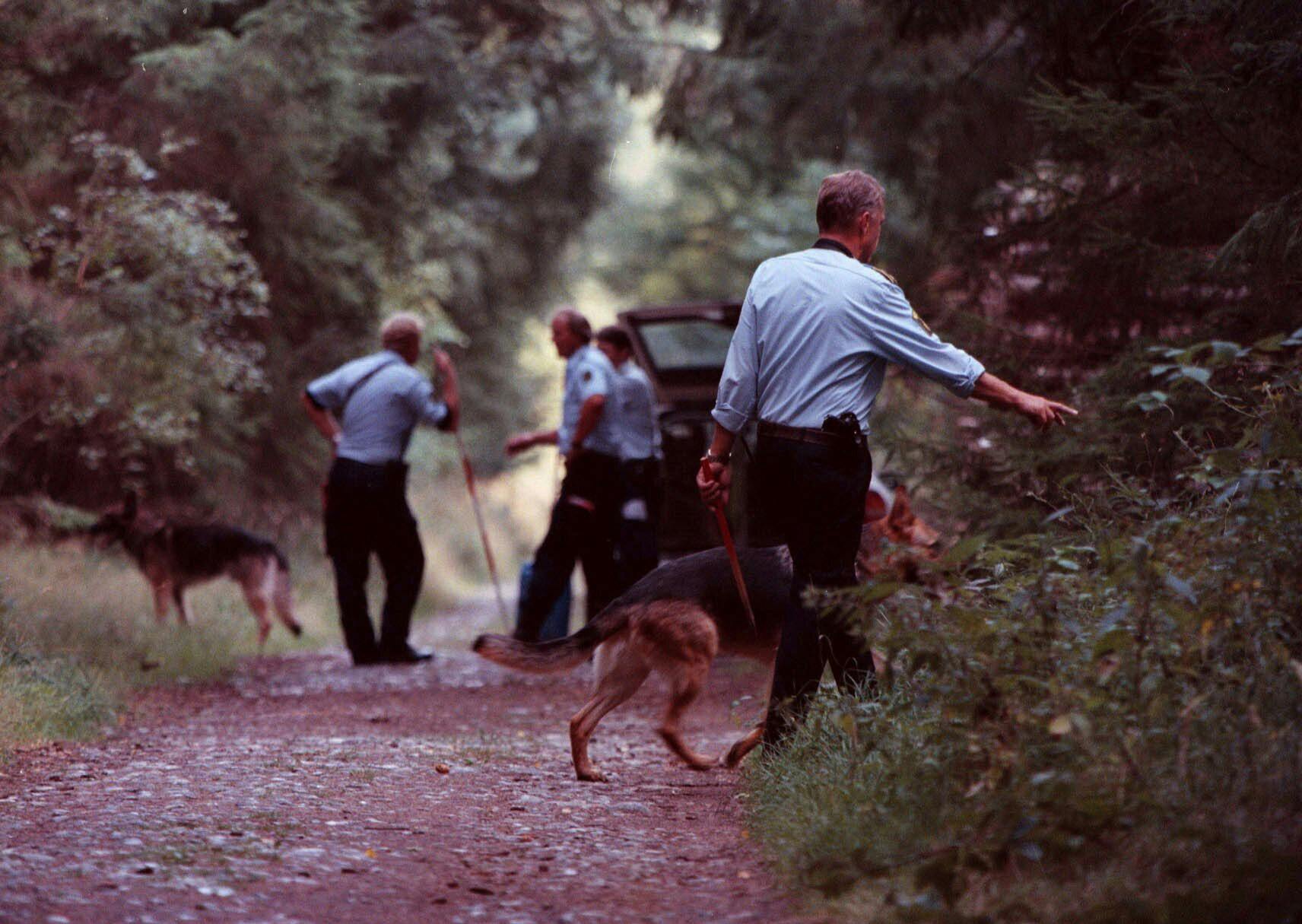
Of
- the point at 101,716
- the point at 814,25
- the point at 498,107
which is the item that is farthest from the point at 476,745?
the point at 498,107

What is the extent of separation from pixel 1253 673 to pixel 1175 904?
95cm

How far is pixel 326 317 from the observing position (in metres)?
15.1

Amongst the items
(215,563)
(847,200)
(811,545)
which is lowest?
(215,563)

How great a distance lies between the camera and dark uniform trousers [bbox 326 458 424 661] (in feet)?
32.5

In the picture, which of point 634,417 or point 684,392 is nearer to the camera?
point 634,417

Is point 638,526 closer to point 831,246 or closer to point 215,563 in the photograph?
point 215,563

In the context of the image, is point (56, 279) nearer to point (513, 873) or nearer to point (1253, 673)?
point (513, 873)

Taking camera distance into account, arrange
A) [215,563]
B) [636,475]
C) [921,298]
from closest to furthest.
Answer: [921,298]
[636,475]
[215,563]

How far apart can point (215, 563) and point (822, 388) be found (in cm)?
804

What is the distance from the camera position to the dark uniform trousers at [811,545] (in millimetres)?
5160

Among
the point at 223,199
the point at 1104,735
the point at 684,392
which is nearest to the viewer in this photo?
the point at 1104,735

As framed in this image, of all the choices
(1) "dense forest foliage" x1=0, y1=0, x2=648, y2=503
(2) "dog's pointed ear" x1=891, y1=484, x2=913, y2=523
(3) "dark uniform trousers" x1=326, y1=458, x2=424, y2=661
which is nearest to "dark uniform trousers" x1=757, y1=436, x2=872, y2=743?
(2) "dog's pointed ear" x1=891, y1=484, x2=913, y2=523

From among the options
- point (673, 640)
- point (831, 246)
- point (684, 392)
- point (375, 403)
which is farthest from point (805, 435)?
point (684, 392)

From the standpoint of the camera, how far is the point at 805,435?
16.9ft
